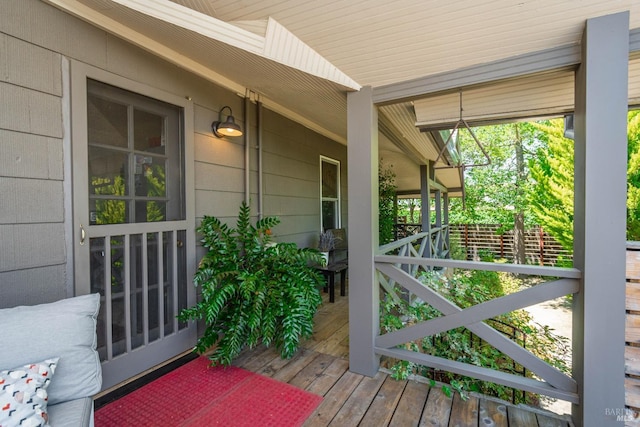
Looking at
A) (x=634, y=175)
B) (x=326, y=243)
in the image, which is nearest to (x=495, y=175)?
(x=634, y=175)

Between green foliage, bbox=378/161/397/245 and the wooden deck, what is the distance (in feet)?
9.79

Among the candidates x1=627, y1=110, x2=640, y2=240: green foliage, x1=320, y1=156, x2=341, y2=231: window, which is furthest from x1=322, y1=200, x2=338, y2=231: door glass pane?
x1=627, y1=110, x2=640, y2=240: green foliage

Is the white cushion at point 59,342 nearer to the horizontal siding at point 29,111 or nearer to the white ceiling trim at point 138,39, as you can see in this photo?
the horizontal siding at point 29,111

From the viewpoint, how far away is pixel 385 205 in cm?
562

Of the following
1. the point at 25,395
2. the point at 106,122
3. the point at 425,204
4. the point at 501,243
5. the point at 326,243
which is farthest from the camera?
the point at 501,243

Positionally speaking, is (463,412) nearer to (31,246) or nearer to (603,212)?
(603,212)

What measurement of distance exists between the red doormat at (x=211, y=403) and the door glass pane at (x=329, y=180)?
306 cm

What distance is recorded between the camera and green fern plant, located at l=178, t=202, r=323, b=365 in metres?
2.16

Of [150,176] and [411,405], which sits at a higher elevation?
[150,176]

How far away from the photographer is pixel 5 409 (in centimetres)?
99

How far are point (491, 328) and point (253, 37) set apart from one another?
228 cm

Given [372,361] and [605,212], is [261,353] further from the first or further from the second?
[605,212]

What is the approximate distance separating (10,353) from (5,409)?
0.77 ft

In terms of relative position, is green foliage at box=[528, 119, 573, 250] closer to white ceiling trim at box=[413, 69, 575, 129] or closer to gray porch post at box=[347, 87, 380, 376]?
white ceiling trim at box=[413, 69, 575, 129]
